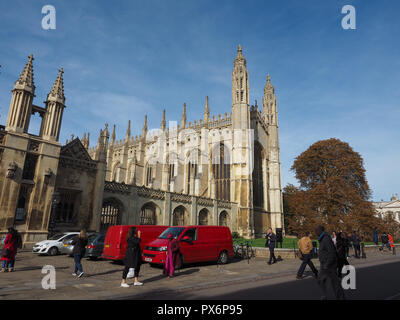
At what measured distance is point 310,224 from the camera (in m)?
27.5

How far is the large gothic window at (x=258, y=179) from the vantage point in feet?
123

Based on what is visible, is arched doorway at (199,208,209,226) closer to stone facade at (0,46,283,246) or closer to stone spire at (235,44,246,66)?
stone facade at (0,46,283,246)

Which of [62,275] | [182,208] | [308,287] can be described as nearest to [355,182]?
[182,208]

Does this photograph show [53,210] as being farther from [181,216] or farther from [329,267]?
[181,216]

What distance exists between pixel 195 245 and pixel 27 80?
13028 mm

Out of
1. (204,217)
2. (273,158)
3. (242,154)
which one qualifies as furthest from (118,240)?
(273,158)

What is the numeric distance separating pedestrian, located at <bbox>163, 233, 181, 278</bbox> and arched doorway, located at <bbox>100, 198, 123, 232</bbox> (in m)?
12.6

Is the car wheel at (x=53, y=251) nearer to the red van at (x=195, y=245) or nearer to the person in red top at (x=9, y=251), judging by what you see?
the person in red top at (x=9, y=251)

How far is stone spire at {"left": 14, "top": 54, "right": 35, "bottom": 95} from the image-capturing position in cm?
1433

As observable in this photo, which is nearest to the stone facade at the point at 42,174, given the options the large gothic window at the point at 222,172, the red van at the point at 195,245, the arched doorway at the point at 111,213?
the arched doorway at the point at 111,213

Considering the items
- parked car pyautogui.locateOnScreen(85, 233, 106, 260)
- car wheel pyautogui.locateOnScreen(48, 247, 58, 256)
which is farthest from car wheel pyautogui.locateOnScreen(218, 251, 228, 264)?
car wheel pyautogui.locateOnScreen(48, 247, 58, 256)

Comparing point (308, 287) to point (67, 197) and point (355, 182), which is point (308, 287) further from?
point (355, 182)

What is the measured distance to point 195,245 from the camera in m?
10.7
